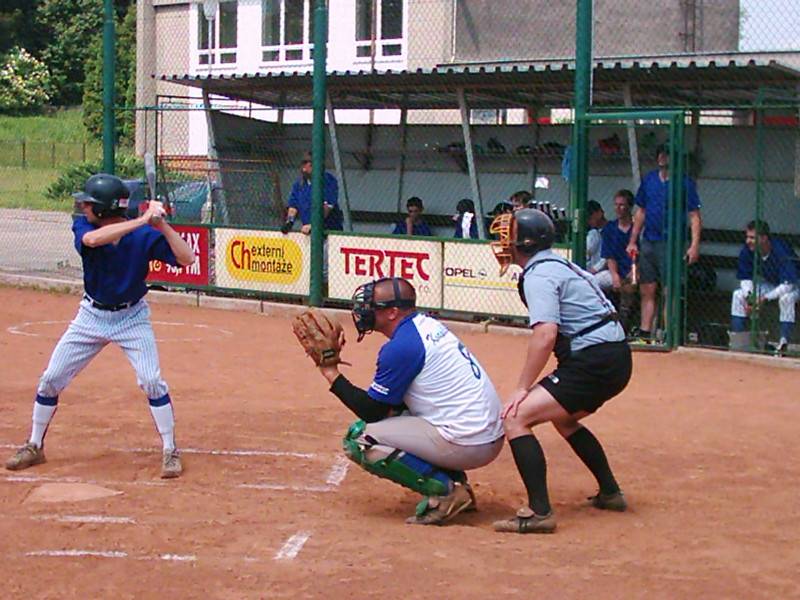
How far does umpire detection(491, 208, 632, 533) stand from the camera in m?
6.52

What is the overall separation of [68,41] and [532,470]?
54.3 m

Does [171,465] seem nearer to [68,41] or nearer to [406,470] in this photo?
[406,470]

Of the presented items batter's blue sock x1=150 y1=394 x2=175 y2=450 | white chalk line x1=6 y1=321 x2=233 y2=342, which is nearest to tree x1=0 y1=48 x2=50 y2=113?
white chalk line x1=6 y1=321 x2=233 y2=342

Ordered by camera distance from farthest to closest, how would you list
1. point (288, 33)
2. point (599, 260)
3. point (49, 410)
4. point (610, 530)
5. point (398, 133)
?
point (288, 33) → point (398, 133) → point (599, 260) → point (49, 410) → point (610, 530)

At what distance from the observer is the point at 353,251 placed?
617 inches

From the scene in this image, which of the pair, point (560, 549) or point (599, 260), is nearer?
point (560, 549)

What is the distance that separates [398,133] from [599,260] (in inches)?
197

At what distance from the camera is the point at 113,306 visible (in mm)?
7852

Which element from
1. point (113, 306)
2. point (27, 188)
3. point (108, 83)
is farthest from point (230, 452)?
point (27, 188)

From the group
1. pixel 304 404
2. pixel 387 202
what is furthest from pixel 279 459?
pixel 387 202

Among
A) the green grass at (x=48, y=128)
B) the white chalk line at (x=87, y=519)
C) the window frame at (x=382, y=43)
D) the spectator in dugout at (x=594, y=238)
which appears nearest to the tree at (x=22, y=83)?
the green grass at (x=48, y=128)

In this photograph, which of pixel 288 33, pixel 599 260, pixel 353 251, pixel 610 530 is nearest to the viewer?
pixel 610 530

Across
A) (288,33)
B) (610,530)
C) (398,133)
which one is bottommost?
(610,530)

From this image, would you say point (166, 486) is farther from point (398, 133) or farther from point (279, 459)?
point (398, 133)
